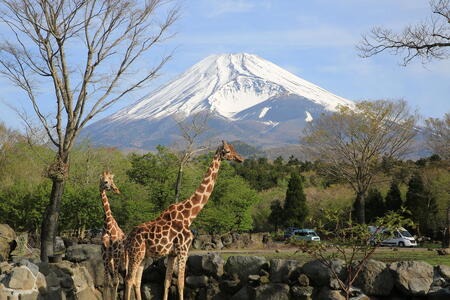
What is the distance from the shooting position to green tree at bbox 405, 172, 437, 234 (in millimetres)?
35250

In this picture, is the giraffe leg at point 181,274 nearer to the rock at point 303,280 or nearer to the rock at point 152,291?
the rock at point 303,280

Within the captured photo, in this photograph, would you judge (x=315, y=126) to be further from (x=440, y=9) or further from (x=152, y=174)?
(x=440, y=9)

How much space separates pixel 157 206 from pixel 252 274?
623 inches

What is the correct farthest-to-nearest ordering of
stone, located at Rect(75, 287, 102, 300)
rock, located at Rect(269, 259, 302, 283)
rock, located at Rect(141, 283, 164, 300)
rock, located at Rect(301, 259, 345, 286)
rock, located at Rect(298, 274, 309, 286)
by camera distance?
rock, located at Rect(141, 283, 164, 300)
rock, located at Rect(269, 259, 302, 283)
rock, located at Rect(298, 274, 309, 286)
rock, located at Rect(301, 259, 345, 286)
stone, located at Rect(75, 287, 102, 300)

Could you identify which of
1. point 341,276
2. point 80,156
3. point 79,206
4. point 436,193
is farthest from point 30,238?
point 436,193

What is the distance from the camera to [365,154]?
38594 mm

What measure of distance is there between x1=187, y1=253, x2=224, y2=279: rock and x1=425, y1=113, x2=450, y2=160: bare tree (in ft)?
96.7

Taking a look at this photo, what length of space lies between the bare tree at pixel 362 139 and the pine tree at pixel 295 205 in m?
2.84

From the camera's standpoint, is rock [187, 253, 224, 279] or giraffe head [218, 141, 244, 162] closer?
giraffe head [218, 141, 244, 162]

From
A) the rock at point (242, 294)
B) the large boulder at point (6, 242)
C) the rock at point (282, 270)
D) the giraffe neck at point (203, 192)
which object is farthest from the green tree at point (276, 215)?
the giraffe neck at point (203, 192)

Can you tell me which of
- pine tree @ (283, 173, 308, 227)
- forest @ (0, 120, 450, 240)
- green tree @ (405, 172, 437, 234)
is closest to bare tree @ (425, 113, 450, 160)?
→ forest @ (0, 120, 450, 240)

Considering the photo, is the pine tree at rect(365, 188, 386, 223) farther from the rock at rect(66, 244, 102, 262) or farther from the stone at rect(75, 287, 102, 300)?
the stone at rect(75, 287, 102, 300)

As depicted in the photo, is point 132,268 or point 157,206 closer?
point 132,268

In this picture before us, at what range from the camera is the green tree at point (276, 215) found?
128 feet
